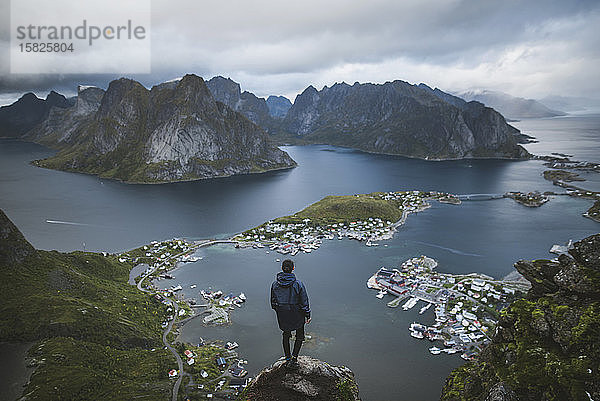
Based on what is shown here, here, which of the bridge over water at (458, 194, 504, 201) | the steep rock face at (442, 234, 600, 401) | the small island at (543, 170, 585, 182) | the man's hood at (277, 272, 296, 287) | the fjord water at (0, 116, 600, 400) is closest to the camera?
the man's hood at (277, 272, 296, 287)

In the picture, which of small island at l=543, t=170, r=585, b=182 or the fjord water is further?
small island at l=543, t=170, r=585, b=182

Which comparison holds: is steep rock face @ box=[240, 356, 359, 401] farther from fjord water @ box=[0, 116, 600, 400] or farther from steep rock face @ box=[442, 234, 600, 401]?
fjord water @ box=[0, 116, 600, 400]

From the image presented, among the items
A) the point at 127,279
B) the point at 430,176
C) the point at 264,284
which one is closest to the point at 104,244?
the point at 127,279

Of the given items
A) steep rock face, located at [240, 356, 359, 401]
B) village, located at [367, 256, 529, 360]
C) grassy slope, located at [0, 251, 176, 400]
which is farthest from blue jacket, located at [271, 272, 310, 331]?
village, located at [367, 256, 529, 360]

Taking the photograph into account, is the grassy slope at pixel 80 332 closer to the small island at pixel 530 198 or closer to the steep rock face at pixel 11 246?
the steep rock face at pixel 11 246

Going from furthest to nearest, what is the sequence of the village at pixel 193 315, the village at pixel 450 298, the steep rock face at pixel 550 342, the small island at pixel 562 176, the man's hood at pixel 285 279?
the small island at pixel 562 176 < the village at pixel 450 298 < the village at pixel 193 315 < the steep rock face at pixel 550 342 < the man's hood at pixel 285 279

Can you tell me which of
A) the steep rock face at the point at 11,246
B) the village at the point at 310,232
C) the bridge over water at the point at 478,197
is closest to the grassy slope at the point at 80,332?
the steep rock face at the point at 11,246

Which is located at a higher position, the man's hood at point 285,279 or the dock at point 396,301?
the man's hood at point 285,279
